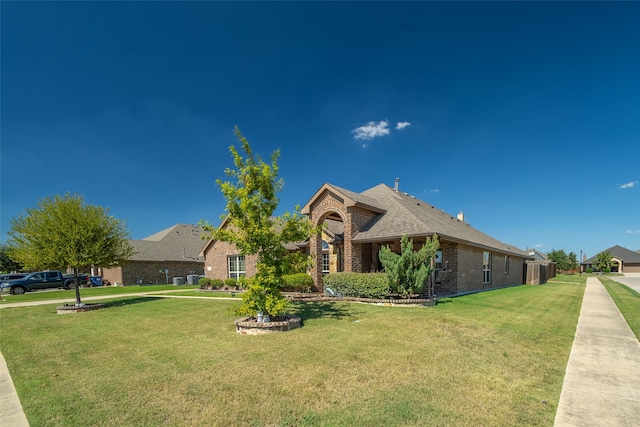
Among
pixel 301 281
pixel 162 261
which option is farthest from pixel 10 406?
pixel 162 261

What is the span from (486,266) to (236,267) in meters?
18.4

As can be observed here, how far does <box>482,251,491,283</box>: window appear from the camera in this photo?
2118 cm

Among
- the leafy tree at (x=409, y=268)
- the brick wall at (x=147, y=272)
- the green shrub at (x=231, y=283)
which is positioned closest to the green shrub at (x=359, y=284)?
the leafy tree at (x=409, y=268)

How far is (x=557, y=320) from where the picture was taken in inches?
399

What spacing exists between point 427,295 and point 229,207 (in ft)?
31.5

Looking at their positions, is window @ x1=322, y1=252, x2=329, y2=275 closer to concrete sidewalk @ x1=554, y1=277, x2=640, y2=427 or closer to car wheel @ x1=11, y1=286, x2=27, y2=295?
concrete sidewalk @ x1=554, y1=277, x2=640, y2=427

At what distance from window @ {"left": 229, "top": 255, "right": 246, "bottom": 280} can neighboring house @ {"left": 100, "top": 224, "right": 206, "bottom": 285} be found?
Result: 10175mm

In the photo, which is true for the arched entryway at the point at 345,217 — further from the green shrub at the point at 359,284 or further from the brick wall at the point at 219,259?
the brick wall at the point at 219,259

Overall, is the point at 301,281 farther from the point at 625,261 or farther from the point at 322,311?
the point at 625,261

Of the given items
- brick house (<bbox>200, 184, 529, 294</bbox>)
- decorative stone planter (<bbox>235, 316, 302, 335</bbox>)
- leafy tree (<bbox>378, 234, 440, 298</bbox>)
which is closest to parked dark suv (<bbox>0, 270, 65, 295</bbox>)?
brick house (<bbox>200, 184, 529, 294</bbox>)

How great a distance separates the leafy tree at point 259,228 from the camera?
9.20m

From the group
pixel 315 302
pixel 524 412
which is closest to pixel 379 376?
pixel 524 412

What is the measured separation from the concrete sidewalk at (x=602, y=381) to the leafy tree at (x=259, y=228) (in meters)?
6.56

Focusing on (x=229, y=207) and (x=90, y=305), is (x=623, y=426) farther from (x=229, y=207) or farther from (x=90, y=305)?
(x=90, y=305)
